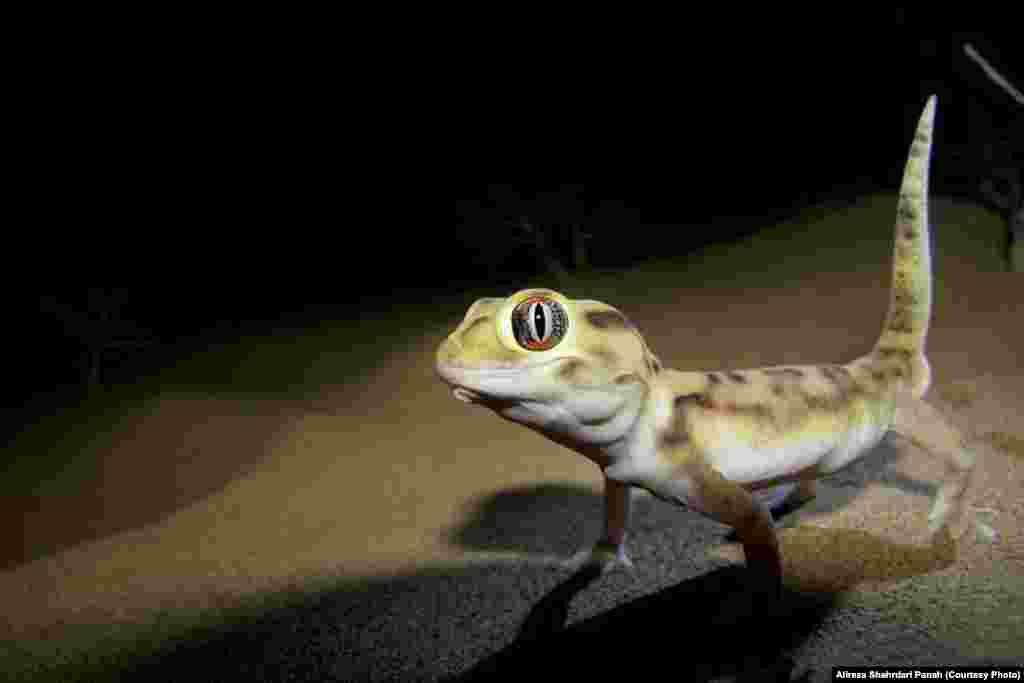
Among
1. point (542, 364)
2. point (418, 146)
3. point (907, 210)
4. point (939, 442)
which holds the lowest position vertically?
point (939, 442)

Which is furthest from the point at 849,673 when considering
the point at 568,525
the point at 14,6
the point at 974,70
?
the point at 14,6

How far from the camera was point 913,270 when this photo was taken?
347 centimetres

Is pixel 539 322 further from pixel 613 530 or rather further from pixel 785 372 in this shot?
pixel 613 530

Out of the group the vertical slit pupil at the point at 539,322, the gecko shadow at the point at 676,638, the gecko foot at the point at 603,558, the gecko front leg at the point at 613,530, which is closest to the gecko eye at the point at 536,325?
the vertical slit pupil at the point at 539,322

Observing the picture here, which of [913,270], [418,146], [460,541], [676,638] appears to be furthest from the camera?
[418,146]

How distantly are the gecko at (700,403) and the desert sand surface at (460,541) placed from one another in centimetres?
31

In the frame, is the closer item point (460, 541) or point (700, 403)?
point (700, 403)

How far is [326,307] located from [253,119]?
9.24m

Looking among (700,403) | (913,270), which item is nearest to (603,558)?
(700,403)

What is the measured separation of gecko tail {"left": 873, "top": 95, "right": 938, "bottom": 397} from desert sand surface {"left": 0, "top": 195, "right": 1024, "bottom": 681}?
0.77 meters

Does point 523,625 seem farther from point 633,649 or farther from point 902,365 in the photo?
point 902,365

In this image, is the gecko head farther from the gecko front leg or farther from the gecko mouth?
the gecko front leg

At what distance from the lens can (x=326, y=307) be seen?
35.3 feet

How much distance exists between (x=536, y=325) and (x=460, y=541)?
1.81 meters
